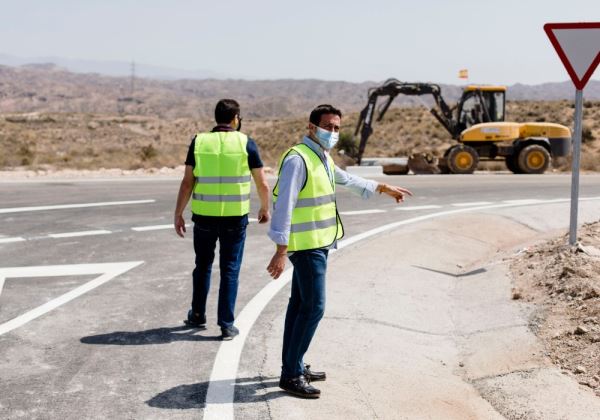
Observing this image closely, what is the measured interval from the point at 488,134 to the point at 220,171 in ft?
70.9

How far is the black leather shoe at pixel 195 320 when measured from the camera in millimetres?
6973

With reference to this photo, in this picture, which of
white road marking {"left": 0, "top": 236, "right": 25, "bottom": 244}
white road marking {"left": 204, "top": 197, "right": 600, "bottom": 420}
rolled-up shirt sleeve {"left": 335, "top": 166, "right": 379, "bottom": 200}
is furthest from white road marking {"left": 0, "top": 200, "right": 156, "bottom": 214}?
rolled-up shirt sleeve {"left": 335, "top": 166, "right": 379, "bottom": 200}

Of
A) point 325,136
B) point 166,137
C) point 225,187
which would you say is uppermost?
point 325,136

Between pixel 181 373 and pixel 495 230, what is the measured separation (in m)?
8.74

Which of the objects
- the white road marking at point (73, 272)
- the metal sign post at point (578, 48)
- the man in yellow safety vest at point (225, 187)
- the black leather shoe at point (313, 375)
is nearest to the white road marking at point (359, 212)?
the white road marking at point (73, 272)

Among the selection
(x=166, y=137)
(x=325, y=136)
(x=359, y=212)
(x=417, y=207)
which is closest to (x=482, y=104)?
(x=417, y=207)

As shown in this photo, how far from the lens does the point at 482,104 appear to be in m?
27.8

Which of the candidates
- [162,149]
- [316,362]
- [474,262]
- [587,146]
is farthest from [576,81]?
[587,146]

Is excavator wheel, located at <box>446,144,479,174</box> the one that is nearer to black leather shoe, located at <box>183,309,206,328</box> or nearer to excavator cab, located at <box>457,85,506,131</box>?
excavator cab, located at <box>457,85,506,131</box>

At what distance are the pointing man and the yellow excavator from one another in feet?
71.2

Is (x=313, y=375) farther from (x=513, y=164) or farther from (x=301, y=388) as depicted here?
(x=513, y=164)

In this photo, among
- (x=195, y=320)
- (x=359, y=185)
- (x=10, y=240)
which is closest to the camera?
(x=359, y=185)

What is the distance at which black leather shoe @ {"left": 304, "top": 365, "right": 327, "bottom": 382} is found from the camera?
5.43 m

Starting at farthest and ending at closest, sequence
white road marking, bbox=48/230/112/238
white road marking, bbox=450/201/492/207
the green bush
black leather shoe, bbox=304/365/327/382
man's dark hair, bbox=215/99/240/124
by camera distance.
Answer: the green bush < white road marking, bbox=450/201/492/207 < white road marking, bbox=48/230/112/238 < man's dark hair, bbox=215/99/240/124 < black leather shoe, bbox=304/365/327/382
